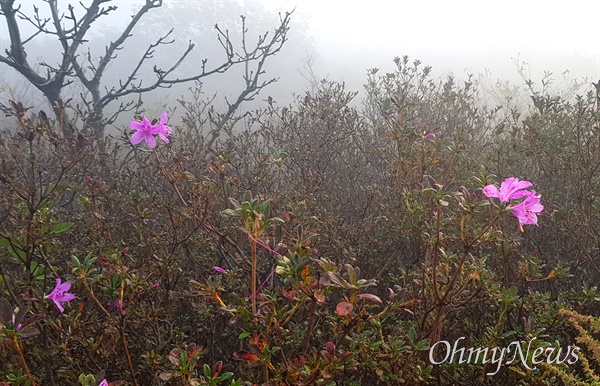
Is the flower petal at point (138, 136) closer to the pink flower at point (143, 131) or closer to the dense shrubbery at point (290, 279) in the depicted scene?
the pink flower at point (143, 131)

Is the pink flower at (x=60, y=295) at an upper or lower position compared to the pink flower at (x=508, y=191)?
lower

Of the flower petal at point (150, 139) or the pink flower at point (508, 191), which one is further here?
the flower petal at point (150, 139)

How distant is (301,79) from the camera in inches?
1356

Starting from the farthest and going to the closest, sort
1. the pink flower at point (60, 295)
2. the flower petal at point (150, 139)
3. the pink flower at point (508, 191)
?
the flower petal at point (150, 139) → the pink flower at point (60, 295) → the pink flower at point (508, 191)

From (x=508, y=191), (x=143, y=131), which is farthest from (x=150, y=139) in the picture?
(x=508, y=191)

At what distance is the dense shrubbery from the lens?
3.66 ft

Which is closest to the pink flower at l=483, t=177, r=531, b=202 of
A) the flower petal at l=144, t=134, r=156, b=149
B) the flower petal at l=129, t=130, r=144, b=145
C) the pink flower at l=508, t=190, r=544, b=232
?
the pink flower at l=508, t=190, r=544, b=232

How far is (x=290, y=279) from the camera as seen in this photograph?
1150mm

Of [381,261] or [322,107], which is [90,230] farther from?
[322,107]

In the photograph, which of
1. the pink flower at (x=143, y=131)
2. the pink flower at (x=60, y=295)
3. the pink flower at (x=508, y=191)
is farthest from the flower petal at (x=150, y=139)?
the pink flower at (x=508, y=191)

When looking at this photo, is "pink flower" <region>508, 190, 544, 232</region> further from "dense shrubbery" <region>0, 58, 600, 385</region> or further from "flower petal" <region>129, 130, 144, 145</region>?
"flower petal" <region>129, 130, 144, 145</region>

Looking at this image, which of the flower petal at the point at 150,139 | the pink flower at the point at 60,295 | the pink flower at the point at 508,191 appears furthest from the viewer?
the flower petal at the point at 150,139

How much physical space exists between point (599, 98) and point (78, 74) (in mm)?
4564

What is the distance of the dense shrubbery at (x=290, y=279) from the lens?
1114mm
